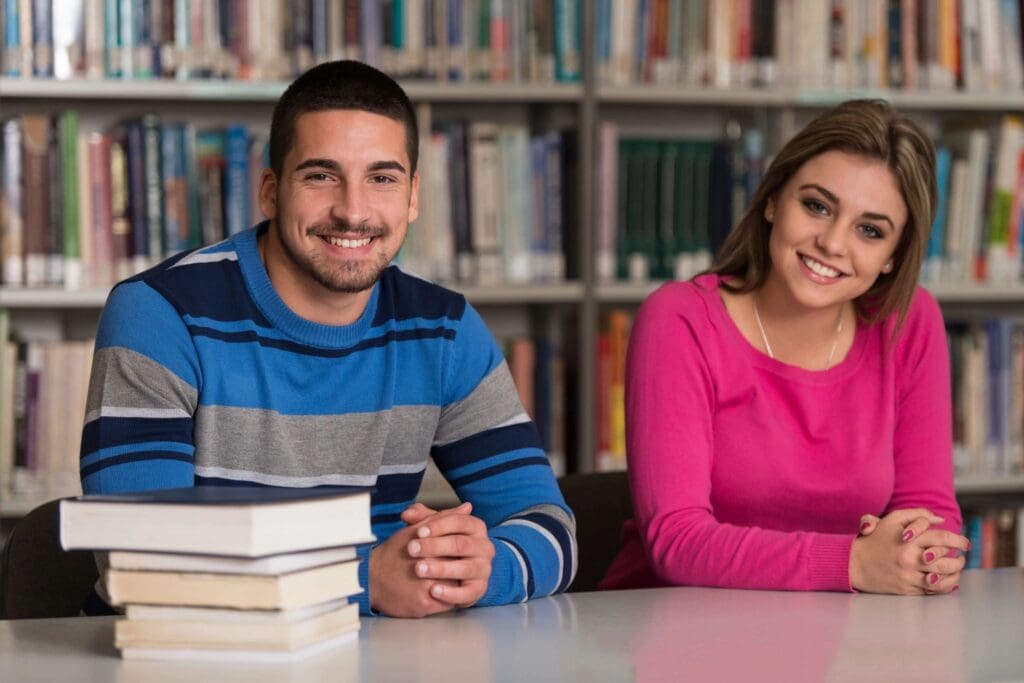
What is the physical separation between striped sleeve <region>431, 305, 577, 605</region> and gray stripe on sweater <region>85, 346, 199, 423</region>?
36 centimetres

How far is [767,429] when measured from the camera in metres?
1.94

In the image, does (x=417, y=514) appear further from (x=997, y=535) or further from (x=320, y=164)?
(x=997, y=535)

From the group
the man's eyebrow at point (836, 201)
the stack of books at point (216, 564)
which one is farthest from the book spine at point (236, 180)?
the stack of books at point (216, 564)

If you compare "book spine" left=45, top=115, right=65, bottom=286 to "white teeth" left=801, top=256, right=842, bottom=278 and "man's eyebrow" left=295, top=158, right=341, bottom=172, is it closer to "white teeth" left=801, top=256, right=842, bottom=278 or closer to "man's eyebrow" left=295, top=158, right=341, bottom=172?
"man's eyebrow" left=295, top=158, right=341, bottom=172

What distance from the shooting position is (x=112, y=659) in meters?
1.21

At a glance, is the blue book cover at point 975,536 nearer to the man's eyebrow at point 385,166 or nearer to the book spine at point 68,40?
the man's eyebrow at point 385,166

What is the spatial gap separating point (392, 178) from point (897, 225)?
733mm

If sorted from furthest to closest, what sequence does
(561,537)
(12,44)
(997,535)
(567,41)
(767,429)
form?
(997,535) → (567,41) → (12,44) → (767,429) → (561,537)

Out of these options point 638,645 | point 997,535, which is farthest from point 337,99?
point 997,535

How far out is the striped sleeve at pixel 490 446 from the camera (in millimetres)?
1750

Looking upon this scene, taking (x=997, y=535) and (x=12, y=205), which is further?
(x=997, y=535)

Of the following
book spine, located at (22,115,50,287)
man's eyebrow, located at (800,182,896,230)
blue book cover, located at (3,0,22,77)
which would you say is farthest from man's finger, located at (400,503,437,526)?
blue book cover, located at (3,0,22,77)

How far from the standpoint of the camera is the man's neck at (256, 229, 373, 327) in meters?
1.72

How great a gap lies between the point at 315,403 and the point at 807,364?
733 mm
